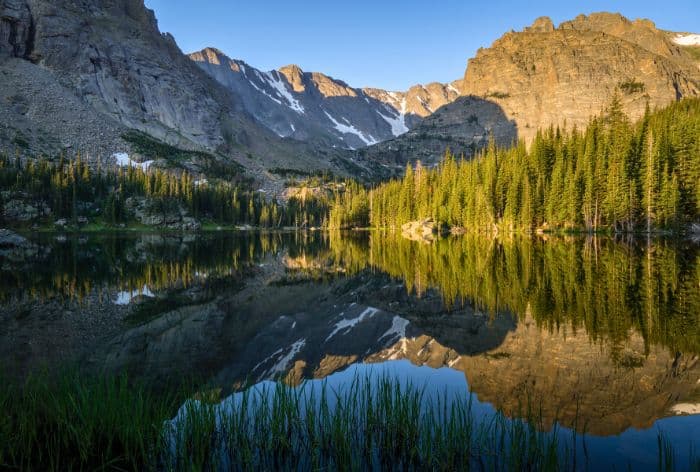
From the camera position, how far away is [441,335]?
1431 cm

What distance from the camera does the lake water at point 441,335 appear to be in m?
8.16

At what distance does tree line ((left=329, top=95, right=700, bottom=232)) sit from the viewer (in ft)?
182

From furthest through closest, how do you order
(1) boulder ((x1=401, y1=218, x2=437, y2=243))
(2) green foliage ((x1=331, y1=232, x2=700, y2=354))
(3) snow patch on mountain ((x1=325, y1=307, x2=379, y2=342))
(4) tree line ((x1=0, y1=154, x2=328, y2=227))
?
(4) tree line ((x1=0, y1=154, x2=328, y2=227)) < (1) boulder ((x1=401, y1=218, x2=437, y2=243)) < (3) snow patch on mountain ((x1=325, y1=307, x2=379, y2=342)) < (2) green foliage ((x1=331, y1=232, x2=700, y2=354))

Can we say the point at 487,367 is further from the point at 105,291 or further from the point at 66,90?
the point at 66,90

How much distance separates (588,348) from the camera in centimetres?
1098

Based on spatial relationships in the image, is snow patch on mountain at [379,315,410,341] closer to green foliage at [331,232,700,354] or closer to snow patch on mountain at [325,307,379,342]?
snow patch on mountain at [325,307,379,342]

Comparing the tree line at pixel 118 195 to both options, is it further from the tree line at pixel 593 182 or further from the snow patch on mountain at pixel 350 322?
the snow patch on mountain at pixel 350 322

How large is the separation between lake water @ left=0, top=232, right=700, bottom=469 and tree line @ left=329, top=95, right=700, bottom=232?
122 feet

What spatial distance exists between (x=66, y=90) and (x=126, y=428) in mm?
216646

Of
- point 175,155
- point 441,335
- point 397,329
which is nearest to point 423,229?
point 397,329

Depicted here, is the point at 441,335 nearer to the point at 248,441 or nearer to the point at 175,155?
the point at 248,441

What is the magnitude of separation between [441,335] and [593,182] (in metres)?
61.8

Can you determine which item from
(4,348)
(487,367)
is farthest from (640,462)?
(4,348)

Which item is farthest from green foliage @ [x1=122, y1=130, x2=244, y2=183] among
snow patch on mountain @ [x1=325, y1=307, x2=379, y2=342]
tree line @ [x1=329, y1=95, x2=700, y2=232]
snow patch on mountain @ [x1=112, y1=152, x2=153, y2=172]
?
snow patch on mountain @ [x1=325, y1=307, x2=379, y2=342]
